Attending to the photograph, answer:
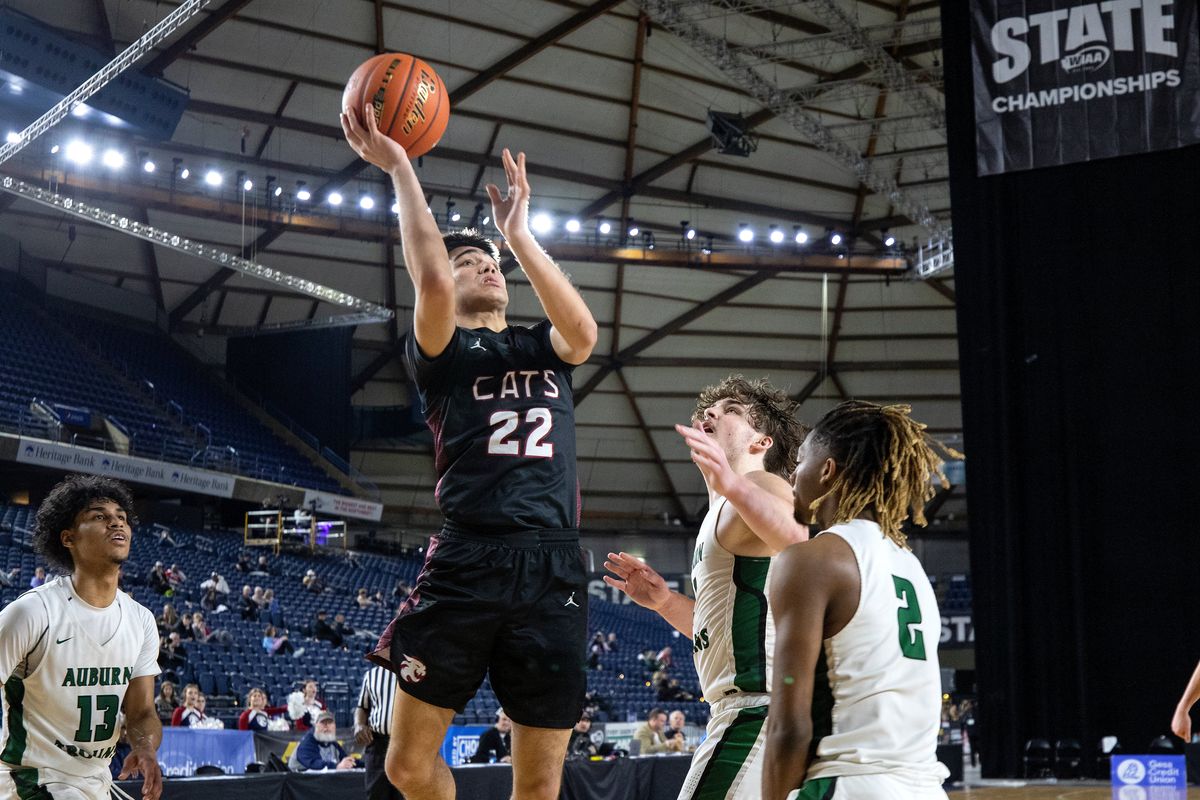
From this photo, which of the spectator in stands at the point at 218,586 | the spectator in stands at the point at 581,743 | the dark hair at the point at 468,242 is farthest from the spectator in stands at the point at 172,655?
the dark hair at the point at 468,242

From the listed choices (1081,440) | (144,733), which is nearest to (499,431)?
(144,733)

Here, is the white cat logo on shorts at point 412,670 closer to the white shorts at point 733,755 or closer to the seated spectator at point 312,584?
the white shorts at point 733,755

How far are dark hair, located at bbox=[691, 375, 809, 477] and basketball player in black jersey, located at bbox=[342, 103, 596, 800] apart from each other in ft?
1.66

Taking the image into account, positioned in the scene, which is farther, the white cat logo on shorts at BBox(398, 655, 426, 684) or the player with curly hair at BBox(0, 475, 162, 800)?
the player with curly hair at BBox(0, 475, 162, 800)

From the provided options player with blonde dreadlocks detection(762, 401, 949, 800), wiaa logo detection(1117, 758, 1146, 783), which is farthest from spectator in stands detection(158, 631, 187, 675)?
player with blonde dreadlocks detection(762, 401, 949, 800)

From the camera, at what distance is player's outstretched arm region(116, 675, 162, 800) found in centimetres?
424

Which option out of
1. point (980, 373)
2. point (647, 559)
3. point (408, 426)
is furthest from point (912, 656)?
point (647, 559)

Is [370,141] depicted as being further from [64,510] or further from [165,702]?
[165,702]

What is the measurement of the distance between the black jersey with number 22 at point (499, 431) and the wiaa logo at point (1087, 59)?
920cm

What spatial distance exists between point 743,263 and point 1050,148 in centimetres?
1382

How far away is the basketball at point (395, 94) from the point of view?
362cm

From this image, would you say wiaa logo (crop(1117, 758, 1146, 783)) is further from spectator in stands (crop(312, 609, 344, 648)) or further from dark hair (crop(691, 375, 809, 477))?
spectator in stands (crop(312, 609, 344, 648))

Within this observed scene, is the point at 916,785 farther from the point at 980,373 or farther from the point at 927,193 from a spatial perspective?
the point at 927,193

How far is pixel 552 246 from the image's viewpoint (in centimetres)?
2456
